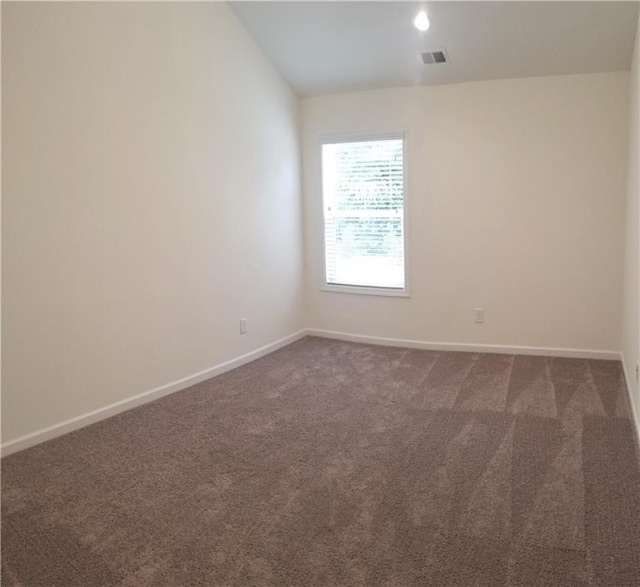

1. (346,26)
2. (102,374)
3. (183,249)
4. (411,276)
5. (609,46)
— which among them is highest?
(346,26)

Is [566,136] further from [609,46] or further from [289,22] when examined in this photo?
[289,22]

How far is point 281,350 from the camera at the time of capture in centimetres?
510

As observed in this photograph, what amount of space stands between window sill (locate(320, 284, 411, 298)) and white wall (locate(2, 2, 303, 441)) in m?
0.80

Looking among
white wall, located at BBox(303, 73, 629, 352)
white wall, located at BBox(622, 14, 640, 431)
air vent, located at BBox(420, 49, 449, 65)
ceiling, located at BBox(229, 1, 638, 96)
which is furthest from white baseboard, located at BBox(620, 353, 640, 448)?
air vent, located at BBox(420, 49, 449, 65)

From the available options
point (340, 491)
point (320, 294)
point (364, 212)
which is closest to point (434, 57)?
point (364, 212)

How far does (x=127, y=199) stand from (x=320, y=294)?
99.2 inches

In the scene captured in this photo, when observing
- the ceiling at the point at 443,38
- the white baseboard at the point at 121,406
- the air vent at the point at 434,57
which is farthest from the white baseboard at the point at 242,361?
the air vent at the point at 434,57

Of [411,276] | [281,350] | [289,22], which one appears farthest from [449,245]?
[289,22]

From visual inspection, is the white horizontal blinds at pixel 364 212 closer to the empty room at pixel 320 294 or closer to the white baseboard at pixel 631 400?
the empty room at pixel 320 294

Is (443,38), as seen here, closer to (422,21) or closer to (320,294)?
(422,21)

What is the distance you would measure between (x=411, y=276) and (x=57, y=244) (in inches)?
123

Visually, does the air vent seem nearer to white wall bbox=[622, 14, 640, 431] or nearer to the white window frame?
the white window frame

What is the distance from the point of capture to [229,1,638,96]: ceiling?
381 centimetres

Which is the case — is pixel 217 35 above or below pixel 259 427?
above
